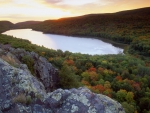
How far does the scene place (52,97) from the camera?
17.7 feet

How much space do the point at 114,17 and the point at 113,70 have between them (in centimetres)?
11730

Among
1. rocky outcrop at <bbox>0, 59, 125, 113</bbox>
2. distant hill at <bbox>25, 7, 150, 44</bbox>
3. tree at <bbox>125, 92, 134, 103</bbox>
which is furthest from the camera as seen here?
distant hill at <bbox>25, 7, 150, 44</bbox>

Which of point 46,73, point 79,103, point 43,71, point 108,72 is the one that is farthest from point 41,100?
point 108,72

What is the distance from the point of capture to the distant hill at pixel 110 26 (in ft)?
336

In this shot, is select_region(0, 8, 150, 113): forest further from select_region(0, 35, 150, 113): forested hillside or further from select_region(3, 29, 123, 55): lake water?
select_region(3, 29, 123, 55): lake water

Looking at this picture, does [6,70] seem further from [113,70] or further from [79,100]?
[113,70]

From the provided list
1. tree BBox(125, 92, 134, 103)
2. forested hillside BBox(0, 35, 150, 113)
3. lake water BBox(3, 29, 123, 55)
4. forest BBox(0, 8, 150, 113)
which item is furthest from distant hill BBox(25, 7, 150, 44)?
tree BBox(125, 92, 134, 103)

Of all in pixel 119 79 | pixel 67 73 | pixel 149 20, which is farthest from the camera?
pixel 149 20

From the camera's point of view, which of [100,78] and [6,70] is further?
[100,78]

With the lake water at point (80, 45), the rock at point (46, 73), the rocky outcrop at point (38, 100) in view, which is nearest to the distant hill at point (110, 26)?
the lake water at point (80, 45)

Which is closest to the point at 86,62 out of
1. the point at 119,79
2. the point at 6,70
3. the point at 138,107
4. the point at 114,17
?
the point at 119,79

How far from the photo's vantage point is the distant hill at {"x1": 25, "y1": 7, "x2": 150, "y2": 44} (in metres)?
102

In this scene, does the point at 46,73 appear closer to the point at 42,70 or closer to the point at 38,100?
the point at 42,70

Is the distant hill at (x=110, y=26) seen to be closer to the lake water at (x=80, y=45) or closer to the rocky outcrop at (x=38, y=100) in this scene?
the lake water at (x=80, y=45)
